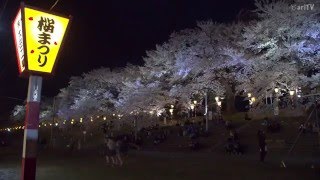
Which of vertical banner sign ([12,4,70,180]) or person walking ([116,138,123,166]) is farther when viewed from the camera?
person walking ([116,138,123,166])

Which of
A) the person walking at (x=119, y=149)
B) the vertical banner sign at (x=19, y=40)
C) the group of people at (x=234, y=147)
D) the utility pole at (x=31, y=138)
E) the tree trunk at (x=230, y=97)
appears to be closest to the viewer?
the utility pole at (x=31, y=138)

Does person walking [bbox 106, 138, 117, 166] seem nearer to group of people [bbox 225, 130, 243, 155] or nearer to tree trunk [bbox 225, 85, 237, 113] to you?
group of people [bbox 225, 130, 243, 155]

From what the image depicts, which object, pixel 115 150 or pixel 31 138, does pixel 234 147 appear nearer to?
pixel 115 150

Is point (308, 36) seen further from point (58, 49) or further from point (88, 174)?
point (58, 49)

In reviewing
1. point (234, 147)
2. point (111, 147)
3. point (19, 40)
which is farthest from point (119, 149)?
point (19, 40)

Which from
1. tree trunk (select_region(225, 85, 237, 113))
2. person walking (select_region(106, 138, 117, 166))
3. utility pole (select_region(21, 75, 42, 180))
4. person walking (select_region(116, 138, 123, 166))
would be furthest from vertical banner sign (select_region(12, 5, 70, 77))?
tree trunk (select_region(225, 85, 237, 113))

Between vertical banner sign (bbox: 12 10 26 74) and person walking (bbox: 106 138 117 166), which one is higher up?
vertical banner sign (bbox: 12 10 26 74)

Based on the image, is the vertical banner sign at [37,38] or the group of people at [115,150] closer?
the vertical banner sign at [37,38]

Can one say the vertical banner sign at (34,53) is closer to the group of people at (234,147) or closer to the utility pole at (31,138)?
the utility pole at (31,138)

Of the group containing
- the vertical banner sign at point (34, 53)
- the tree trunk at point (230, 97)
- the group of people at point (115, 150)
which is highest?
the tree trunk at point (230, 97)

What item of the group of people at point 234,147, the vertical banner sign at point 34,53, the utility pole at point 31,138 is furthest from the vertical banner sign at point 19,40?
the group of people at point 234,147

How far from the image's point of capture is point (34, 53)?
9578mm

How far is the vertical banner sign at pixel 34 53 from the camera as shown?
935 cm

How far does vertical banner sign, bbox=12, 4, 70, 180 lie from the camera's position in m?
9.35
